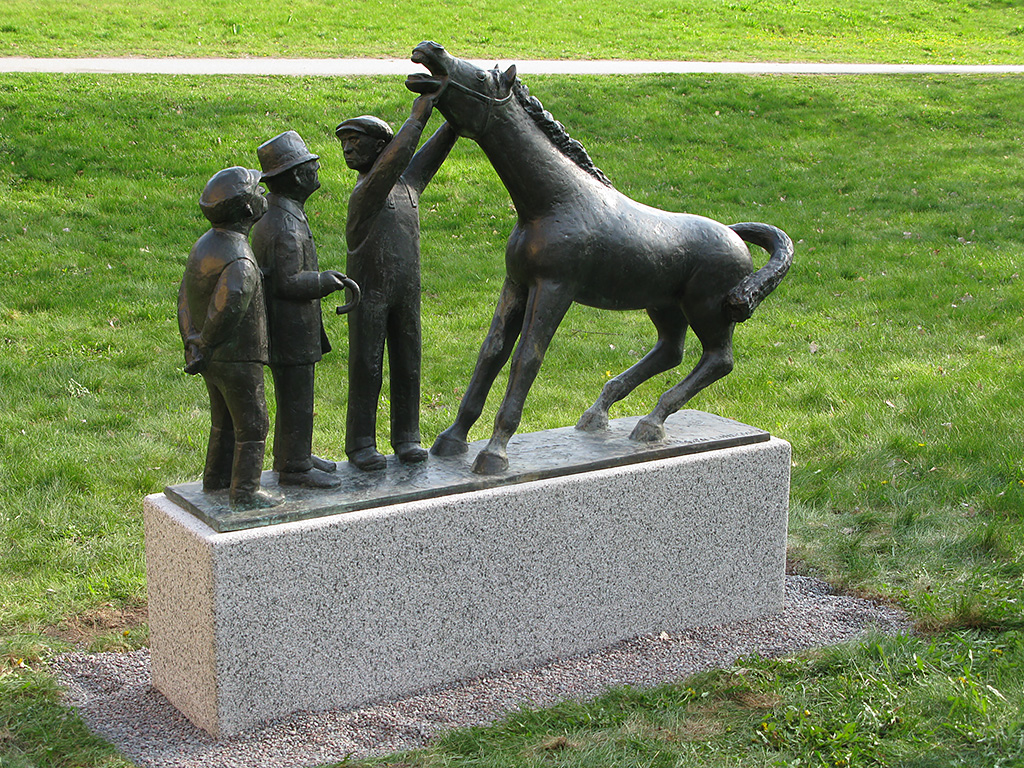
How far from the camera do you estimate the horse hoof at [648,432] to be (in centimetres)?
437

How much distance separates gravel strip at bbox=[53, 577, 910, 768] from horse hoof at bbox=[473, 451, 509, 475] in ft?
2.50

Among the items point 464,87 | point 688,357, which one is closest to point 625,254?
point 464,87

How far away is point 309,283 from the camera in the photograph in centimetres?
354

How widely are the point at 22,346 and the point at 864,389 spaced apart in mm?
5738

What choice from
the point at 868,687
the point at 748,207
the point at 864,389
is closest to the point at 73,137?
the point at 748,207

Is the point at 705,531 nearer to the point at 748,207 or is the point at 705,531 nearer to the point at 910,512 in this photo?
the point at 910,512

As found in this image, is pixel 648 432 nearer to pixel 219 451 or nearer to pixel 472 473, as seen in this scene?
pixel 472 473

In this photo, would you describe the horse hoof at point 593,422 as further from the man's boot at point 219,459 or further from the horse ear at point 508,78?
the man's boot at point 219,459

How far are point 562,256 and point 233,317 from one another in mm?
1247

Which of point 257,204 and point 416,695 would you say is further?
point 416,695

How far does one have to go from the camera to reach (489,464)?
154 inches

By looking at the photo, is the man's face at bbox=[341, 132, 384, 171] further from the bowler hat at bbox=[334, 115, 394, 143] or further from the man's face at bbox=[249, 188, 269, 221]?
the man's face at bbox=[249, 188, 269, 221]

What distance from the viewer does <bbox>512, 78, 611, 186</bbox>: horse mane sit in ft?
12.8

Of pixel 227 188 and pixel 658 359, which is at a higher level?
pixel 227 188
